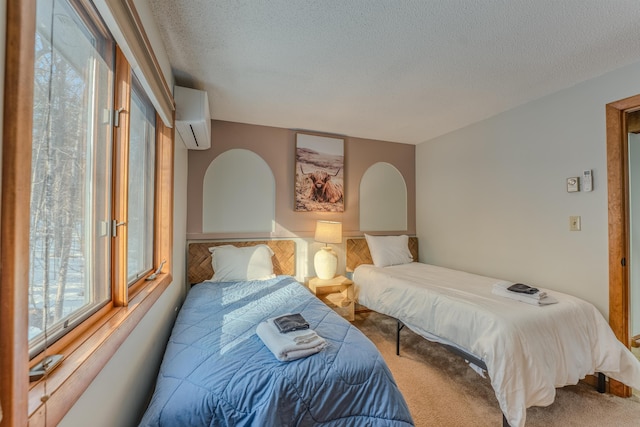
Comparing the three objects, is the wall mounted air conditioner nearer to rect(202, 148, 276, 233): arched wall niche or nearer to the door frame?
rect(202, 148, 276, 233): arched wall niche

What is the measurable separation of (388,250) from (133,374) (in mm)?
2837

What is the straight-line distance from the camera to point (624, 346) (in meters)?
1.91

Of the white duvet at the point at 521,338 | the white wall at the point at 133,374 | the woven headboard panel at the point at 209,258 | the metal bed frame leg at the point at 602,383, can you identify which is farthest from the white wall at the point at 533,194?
the white wall at the point at 133,374

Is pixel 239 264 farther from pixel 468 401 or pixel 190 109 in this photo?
pixel 468 401

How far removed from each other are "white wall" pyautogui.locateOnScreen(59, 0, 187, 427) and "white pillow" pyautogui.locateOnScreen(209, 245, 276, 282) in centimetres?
55

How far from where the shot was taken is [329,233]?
10.1 feet

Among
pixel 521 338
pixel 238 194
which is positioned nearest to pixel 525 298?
pixel 521 338

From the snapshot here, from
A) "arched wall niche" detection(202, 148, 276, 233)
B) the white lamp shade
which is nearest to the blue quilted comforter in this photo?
the white lamp shade

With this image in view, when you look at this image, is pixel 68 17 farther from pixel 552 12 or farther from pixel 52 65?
pixel 552 12

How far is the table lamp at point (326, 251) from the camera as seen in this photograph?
3072 mm

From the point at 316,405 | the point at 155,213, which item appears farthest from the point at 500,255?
the point at 155,213

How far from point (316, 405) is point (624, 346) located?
2.31m

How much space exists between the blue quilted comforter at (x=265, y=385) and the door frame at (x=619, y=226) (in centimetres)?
192

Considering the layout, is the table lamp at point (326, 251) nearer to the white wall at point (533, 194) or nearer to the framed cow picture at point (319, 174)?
the framed cow picture at point (319, 174)
